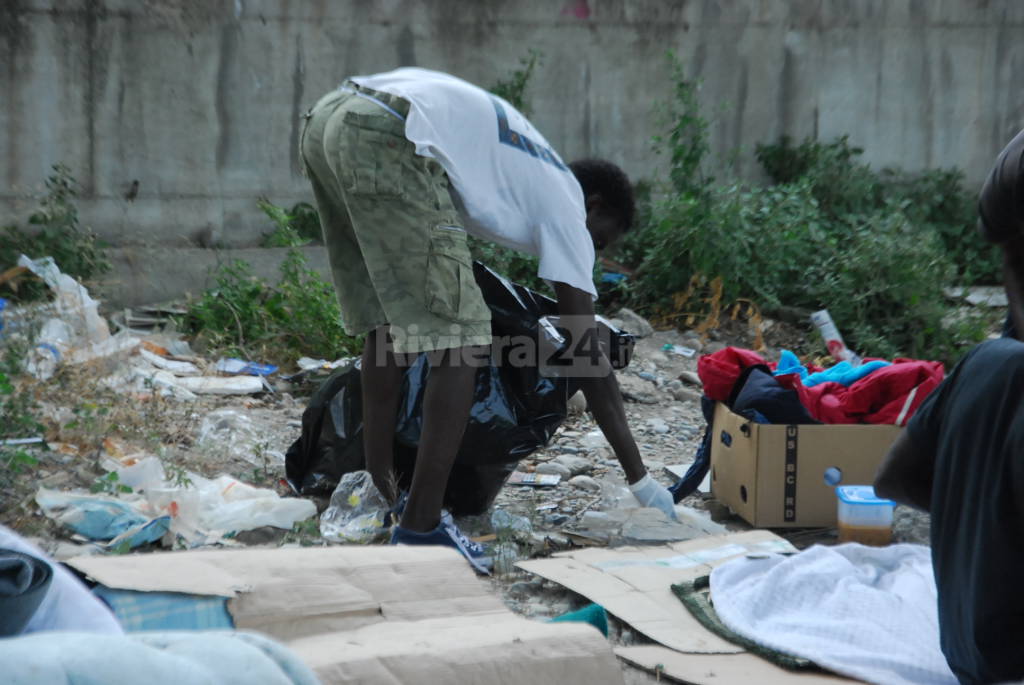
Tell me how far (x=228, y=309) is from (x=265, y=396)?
1.02 meters

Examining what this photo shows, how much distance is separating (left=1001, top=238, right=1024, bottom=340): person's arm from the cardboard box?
4.48ft

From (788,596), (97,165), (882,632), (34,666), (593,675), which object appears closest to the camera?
(34,666)

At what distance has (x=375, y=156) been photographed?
272 centimetres

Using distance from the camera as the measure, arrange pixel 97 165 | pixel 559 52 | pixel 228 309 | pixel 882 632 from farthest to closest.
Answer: pixel 559 52 < pixel 97 165 < pixel 228 309 < pixel 882 632

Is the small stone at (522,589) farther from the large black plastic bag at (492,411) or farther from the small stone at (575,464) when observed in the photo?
the small stone at (575,464)

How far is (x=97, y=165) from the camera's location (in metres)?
6.05

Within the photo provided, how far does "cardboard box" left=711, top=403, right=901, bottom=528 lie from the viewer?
3.26 m

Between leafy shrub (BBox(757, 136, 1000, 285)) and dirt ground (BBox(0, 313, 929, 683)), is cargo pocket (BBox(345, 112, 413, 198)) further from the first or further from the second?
leafy shrub (BBox(757, 136, 1000, 285))

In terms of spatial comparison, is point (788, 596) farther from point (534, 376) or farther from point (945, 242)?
point (945, 242)

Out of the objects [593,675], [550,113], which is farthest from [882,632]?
[550,113]

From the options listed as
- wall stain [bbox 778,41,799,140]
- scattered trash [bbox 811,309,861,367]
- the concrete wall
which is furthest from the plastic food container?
wall stain [bbox 778,41,799,140]

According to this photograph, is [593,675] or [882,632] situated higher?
[593,675]

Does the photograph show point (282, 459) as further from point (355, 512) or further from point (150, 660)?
point (150, 660)

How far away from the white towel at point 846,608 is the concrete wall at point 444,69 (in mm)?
4529
